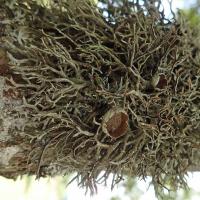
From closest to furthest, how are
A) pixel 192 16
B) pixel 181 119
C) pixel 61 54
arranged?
pixel 61 54 < pixel 181 119 < pixel 192 16

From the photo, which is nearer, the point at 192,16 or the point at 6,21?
the point at 6,21

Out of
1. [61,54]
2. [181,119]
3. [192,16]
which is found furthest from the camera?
[192,16]

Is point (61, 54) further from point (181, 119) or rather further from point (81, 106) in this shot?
point (181, 119)

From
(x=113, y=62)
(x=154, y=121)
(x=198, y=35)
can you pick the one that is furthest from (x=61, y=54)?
(x=198, y=35)

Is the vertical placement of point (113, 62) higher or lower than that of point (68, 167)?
higher
